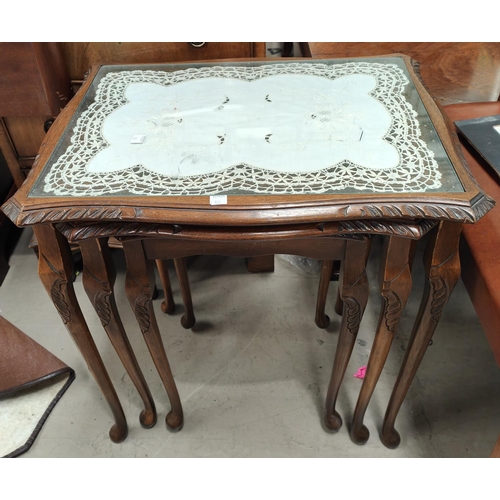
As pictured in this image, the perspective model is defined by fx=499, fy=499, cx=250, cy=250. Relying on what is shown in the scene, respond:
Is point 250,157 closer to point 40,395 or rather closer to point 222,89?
point 222,89

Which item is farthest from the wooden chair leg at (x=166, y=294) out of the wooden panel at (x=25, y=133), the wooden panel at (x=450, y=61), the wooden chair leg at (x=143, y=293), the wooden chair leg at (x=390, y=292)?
the wooden panel at (x=450, y=61)

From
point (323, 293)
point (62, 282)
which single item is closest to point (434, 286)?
point (323, 293)

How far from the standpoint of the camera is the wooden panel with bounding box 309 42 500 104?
4.09 feet

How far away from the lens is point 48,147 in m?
0.80

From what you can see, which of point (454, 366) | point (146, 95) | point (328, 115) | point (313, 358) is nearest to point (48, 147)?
point (146, 95)

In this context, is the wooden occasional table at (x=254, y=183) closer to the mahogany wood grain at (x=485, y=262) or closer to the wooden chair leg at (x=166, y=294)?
the mahogany wood grain at (x=485, y=262)

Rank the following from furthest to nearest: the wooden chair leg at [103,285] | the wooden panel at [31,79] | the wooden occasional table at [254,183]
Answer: the wooden panel at [31,79] < the wooden chair leg at [103,285] < the wooden occasional table at [254,183]

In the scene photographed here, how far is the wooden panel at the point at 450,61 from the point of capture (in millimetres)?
1246

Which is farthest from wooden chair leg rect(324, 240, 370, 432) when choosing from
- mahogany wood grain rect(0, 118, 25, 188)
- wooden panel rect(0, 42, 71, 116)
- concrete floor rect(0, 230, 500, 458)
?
mahogany wood grain rect(0, 118, 25, 188)

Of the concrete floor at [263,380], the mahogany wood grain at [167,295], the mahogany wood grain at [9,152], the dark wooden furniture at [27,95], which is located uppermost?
the dark wooden furniture at [27,95]

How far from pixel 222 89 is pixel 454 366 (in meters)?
0.87

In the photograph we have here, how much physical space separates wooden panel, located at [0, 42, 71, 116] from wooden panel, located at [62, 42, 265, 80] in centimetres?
4

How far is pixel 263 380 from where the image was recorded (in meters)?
1.23

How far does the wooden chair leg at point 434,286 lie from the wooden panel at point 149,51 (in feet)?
2.26
